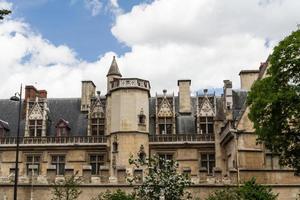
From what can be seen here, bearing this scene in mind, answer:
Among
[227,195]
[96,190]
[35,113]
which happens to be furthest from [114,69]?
[227,195]

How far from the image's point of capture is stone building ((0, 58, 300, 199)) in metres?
32.5

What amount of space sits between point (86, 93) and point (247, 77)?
12162 mm

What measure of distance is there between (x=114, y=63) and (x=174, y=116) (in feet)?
20.6

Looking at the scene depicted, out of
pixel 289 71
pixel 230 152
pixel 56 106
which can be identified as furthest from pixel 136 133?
pixel 289 71

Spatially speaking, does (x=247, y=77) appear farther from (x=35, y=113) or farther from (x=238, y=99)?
(x=35, y=113)

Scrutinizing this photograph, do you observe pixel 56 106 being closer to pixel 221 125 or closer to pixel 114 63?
pixel 114 63

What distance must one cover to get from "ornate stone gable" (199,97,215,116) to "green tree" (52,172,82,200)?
38.3 ft

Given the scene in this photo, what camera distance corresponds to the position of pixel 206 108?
35.6m

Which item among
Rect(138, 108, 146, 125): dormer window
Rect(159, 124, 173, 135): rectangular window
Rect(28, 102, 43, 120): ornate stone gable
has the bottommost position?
Rect(159, 124, 173, 135): rectangular window

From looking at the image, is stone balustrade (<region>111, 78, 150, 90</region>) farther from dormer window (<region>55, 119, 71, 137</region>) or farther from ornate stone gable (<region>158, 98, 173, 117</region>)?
dormer window (<region>55, 119, 71, 137</region>)

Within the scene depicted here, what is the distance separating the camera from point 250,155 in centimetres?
2820

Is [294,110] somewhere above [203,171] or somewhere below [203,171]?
above

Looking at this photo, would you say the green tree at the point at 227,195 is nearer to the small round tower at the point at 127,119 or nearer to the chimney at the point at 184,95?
A: the small round tower at the point at 127,119

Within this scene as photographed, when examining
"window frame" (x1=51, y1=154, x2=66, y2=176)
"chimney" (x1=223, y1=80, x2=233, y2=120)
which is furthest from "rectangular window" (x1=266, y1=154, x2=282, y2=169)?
"window frame" (x1=51, y1=154, x2=66, y2=176)
